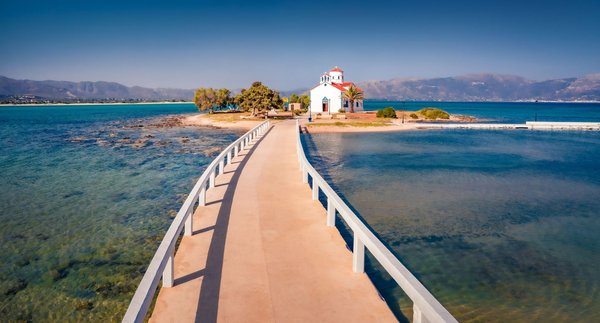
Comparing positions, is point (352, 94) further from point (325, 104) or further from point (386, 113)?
point (386, 113)

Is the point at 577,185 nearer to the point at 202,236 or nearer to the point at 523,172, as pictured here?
the point at 523,172

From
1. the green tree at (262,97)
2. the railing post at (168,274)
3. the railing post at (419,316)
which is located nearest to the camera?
the railing post at (419,316)

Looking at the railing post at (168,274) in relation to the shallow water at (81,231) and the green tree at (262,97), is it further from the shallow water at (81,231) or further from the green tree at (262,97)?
the green tree at (262,97)

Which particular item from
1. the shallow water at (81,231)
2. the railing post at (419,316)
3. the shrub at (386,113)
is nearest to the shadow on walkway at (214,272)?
the shallow water at (81,231)

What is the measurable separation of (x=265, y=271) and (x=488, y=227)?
28.9 ft

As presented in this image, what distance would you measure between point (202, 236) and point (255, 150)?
15.5 metres

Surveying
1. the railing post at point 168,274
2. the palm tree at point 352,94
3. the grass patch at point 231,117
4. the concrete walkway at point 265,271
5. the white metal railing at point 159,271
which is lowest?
the concrete walkway at point 265,271

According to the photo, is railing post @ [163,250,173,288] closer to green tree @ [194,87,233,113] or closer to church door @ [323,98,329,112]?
church door @ [323,98,329,112]

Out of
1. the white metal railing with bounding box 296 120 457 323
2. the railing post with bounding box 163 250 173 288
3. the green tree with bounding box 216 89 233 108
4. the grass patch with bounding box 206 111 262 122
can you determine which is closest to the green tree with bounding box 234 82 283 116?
the grass patch with bounding box 206 111 262 122

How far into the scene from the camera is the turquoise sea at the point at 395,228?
774 centimetres

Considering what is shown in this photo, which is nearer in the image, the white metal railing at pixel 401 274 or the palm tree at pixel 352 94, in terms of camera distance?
the white metal railing at pixel 401 274

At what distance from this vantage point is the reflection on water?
7797 millimetres

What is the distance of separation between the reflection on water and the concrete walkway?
67.3 inches

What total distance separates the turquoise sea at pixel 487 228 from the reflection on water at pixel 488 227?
1.2 inches
